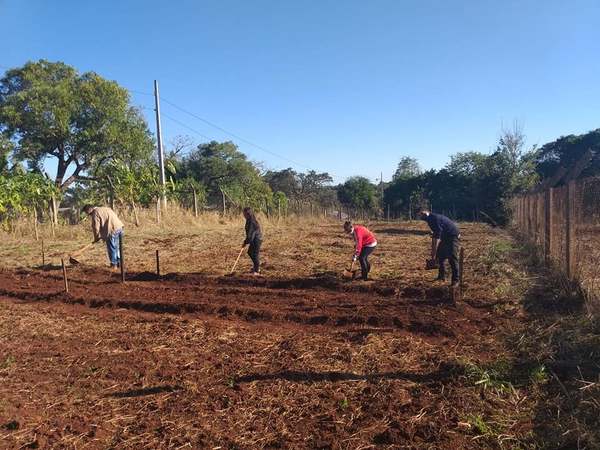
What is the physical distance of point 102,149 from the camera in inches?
974

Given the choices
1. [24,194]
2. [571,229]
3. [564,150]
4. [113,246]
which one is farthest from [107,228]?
[564,150]

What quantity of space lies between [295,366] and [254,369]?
39 cm

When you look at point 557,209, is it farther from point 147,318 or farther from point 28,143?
point 28,143

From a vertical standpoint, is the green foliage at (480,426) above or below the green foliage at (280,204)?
below

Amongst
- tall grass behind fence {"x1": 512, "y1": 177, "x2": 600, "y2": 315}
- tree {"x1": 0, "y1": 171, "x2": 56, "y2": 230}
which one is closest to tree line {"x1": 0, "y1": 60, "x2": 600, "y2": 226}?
tree {"x1": 0, "y1": 171, "x2": 56, "y2": 230}

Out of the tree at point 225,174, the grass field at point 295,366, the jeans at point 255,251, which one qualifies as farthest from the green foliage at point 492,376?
the tree at point 225,174

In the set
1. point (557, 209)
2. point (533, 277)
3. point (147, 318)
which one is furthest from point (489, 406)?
point (557, 209)

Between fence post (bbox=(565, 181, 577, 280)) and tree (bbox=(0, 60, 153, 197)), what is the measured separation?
2219cm

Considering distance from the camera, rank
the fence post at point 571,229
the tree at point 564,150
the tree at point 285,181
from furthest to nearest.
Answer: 1. the tree at point 285,181
2. the tree at point 564,150
3. the fence post at point 571,229

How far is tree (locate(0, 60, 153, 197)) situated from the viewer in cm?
2267

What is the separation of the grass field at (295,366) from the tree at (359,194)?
35.3 metres

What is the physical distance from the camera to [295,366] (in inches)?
177

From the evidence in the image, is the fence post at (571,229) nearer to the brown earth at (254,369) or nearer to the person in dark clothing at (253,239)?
the brown earth at (254,369)

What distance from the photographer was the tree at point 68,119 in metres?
22.7
